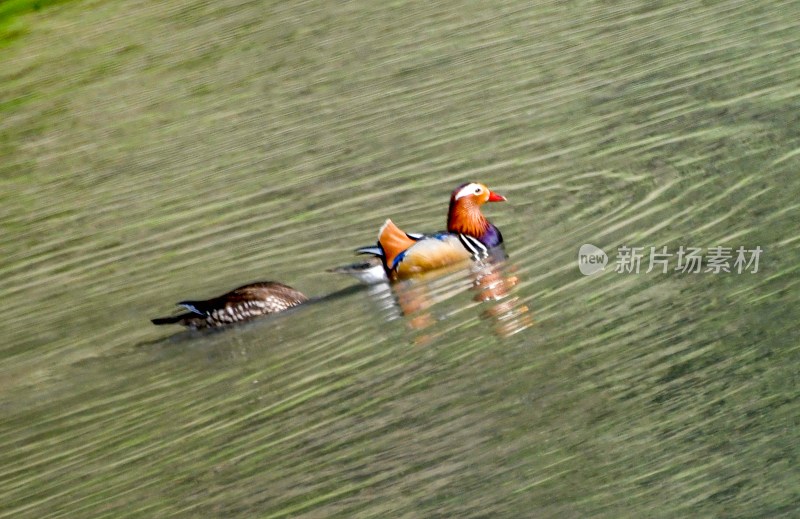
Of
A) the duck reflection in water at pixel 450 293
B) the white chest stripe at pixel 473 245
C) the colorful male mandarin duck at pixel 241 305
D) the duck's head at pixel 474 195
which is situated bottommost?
the duck reflection in water at pixel 450 293

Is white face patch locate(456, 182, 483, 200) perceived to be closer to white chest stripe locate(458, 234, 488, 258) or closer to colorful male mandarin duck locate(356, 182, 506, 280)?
colorful male mandarin duck locate(356, 182, 506, 280)

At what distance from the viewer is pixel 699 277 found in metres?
9.29

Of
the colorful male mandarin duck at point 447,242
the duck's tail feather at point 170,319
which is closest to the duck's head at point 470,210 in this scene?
the colorful male mandarin duck at point 447,242

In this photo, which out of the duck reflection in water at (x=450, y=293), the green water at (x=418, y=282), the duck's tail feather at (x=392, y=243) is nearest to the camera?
the green water at (x=418, y=282)

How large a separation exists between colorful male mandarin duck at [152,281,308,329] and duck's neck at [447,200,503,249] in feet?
4.53

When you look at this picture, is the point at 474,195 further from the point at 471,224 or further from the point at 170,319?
the point at 170,319

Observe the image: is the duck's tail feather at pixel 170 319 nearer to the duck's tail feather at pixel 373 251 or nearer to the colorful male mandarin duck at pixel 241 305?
the colorful male mandarin duck at pixel 241 305

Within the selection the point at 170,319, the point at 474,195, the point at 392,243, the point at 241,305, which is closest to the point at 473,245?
the point at 474,195

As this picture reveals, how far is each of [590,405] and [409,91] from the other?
8822mm

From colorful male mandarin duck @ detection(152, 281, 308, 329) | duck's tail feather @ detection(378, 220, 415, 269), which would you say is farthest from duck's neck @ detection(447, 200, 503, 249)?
colorful male mandarin duck @ detection(152, 281, 308, 329)

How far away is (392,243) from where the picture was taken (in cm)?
1116

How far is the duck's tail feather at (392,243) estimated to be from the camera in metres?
11.2

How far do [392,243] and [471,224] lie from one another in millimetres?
667

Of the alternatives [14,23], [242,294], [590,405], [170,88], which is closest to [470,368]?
[590,405]
